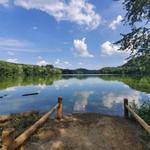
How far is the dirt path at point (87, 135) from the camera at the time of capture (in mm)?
8133

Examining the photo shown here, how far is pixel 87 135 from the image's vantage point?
9383mm

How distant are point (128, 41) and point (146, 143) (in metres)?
6.87

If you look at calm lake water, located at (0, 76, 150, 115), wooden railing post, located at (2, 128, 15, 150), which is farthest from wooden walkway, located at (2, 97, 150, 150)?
calm lake water, located at (0, 76, 150, 115)

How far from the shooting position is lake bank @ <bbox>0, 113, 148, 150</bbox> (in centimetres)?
816

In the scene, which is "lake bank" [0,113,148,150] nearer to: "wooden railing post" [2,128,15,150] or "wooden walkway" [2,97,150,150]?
"wooden walkway" [2,97,150,150]

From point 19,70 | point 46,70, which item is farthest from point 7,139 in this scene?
point 46,70

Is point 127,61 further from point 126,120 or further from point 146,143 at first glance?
point 146,143

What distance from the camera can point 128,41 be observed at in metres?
13.5

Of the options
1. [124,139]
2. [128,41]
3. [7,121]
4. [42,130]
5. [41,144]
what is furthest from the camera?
[128,41]

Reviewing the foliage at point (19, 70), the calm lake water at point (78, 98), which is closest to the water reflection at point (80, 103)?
the calm lake water at point (78, 98)

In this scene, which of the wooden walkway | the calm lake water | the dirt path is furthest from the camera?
the calm lake water

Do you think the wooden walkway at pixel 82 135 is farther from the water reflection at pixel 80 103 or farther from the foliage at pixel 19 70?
the foliage at pixel 19 70

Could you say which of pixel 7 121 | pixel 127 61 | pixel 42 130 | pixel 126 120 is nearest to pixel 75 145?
pixel 42 130

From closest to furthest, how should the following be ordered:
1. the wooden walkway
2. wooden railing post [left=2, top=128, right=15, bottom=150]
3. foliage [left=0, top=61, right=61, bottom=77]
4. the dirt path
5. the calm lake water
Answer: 1. wooden railing post [left=2, top=128, right=15, bottom=150]
2. the wooden walkway
3. the dirt path
4. the calm lake water
5. foliage [left=0, top=61, right=61, bottom=77]
